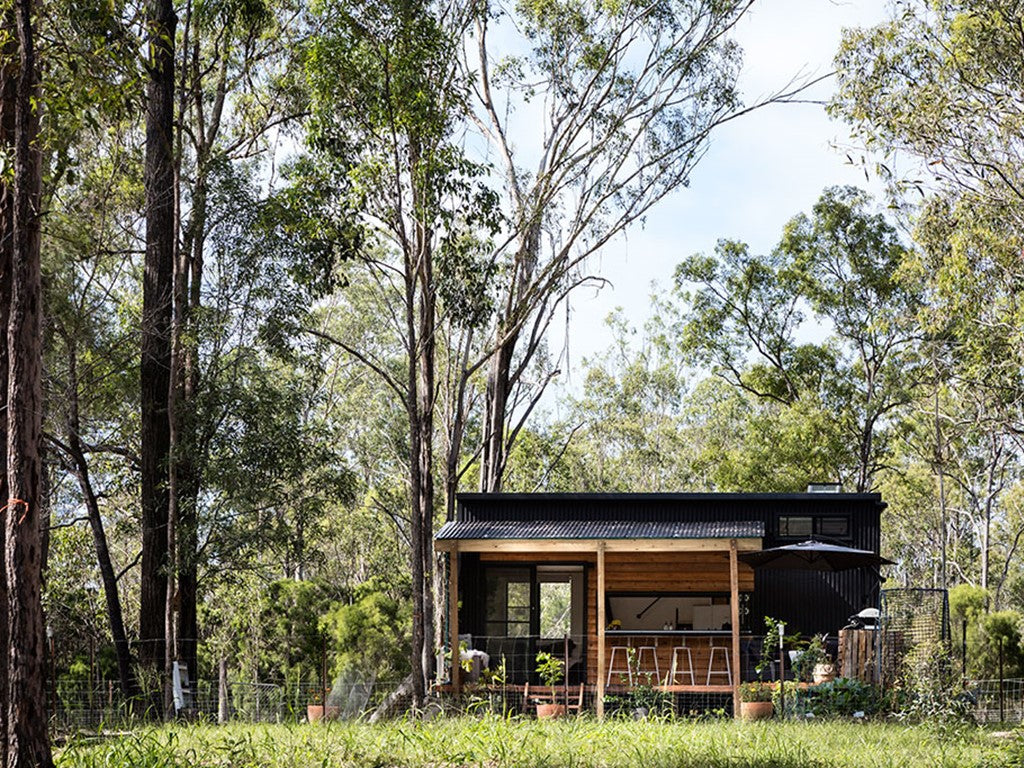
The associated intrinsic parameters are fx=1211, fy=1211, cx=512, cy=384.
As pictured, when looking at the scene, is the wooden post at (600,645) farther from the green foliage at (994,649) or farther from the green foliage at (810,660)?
the green foliage at (994,649)

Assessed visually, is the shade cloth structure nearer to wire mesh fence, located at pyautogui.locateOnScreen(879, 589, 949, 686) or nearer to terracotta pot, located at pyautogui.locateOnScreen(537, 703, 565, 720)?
wire mesh fence, located at pyautogui.locateOnScreen(879, 589, 949, 686)

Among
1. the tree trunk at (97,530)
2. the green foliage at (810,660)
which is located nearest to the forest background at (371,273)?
the tree trunk at (97,530)

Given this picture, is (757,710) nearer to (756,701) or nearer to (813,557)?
(756,701)

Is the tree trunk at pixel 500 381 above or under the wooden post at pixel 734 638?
above

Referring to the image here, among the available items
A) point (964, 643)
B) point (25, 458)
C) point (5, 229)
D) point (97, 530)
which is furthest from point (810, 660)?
point (97, 530)

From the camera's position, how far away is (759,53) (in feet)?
64.7

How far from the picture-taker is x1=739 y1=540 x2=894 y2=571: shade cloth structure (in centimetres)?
1527

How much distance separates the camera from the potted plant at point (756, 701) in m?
12.5

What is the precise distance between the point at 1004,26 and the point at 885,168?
247 centimetres

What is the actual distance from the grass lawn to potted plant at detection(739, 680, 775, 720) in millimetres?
2716

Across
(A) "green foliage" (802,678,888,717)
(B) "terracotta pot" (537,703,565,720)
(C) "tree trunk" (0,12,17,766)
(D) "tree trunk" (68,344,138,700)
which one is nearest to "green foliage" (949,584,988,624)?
(A) "green foliage" (802,678,888,717)

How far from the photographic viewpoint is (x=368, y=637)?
74.8 ft

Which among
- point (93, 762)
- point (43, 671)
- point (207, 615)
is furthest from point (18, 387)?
point (207, 615)

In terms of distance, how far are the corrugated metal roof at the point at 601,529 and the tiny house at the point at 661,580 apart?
0.08m
